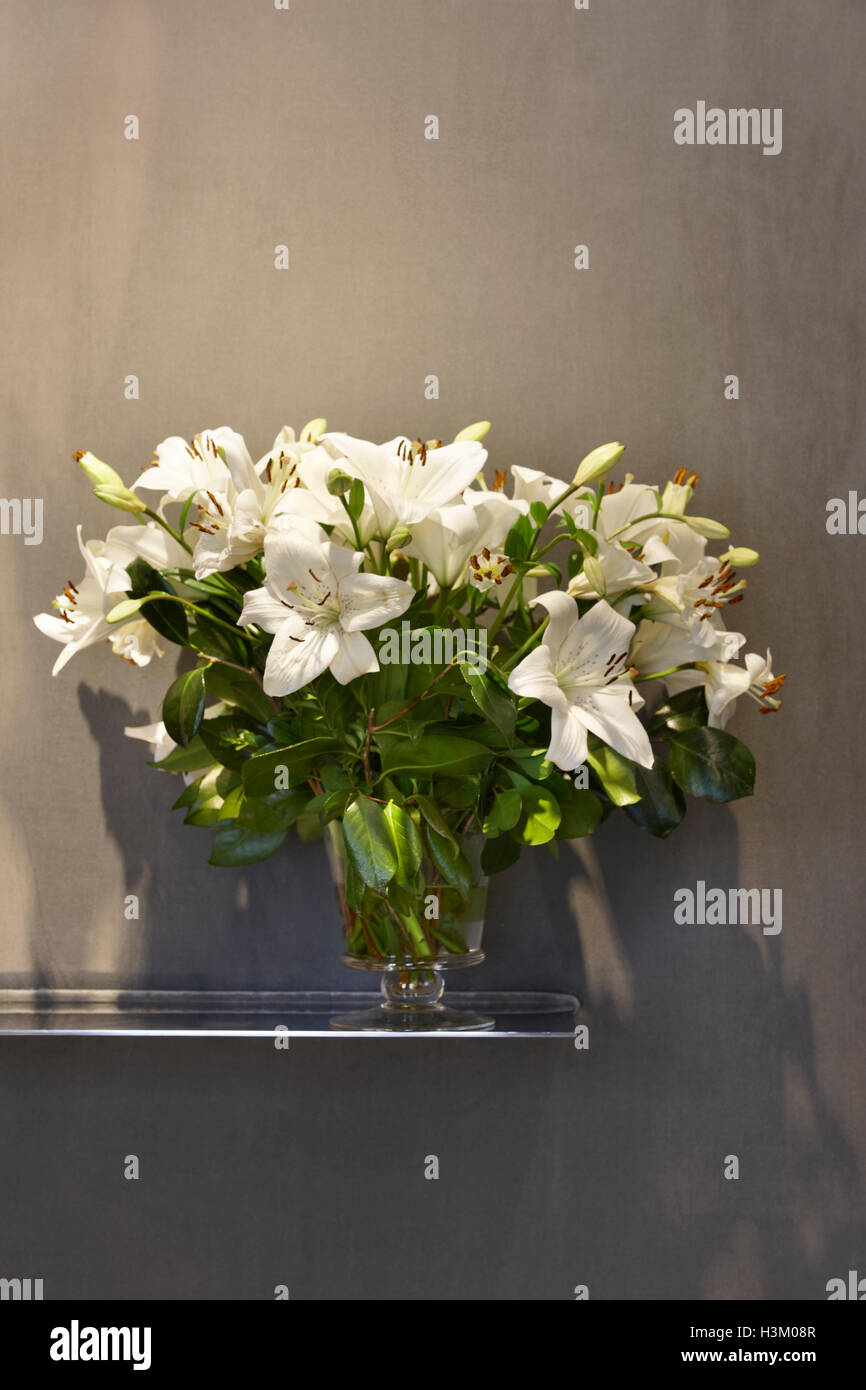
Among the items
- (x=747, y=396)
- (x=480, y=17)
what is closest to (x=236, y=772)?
(x=747, y=396)

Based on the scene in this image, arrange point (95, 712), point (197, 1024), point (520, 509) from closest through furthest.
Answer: point (520, 509), point (197, 1024), point (95, 712)

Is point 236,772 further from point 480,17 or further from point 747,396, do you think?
point 480,17

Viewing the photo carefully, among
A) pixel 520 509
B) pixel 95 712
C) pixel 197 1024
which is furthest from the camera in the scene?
pixel 95 712

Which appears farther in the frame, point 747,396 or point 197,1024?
point 747,396

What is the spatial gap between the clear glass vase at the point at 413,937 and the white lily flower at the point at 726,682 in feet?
0.77

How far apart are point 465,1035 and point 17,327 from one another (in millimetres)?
844

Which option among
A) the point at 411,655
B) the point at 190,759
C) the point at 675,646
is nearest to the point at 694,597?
the point at 675,646

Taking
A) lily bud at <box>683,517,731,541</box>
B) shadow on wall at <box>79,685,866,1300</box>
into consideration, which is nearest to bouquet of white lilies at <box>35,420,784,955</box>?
lily bud at <box>683,517,731,541</box>

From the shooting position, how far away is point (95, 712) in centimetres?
109

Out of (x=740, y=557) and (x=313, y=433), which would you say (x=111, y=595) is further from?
(x=740, y=557)

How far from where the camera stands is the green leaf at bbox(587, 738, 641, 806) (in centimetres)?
88

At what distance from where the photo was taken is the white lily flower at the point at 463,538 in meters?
0.85
